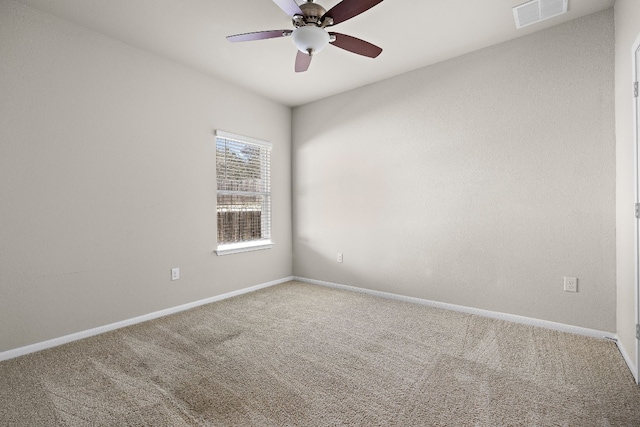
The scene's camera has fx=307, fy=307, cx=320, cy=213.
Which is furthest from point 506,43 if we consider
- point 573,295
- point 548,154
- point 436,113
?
point 573,295

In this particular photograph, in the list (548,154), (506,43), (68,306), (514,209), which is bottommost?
(68,306)

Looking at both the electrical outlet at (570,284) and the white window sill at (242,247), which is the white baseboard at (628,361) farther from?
the white window sill at (242,247)

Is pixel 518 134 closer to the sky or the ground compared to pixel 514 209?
closer to the sky

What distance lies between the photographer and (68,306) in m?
2.50

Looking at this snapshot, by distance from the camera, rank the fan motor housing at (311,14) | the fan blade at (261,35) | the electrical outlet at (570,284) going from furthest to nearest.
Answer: the electrical outlet at (570,284)
the fan blade at (261,35)
the fan motor housing at (311,14)

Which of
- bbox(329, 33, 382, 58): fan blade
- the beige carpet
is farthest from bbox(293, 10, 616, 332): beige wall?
bbox(329, 33, 382, 58): fan blade

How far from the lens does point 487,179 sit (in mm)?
2980

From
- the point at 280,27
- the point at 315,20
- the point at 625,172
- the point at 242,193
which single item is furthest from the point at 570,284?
the point at 242,193

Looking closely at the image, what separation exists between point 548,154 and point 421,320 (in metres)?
1.86

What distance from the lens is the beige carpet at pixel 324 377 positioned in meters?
1.58

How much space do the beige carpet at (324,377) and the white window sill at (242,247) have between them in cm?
94

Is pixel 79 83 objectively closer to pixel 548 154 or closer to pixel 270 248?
pixel 270 248

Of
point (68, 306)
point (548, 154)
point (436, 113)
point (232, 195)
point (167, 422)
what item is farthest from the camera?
point (232, 195)

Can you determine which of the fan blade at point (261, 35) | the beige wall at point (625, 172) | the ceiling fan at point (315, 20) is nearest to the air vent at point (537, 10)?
the beige wall at point (625, 172)
